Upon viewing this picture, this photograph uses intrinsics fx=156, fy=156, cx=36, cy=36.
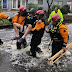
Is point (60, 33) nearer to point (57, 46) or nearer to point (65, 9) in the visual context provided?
point (57, 46)

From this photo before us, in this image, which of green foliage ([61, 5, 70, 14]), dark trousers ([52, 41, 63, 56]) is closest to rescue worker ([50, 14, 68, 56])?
→ dark trousers ([52, 41, 63, 56])

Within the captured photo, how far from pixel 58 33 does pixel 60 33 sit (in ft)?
0.35

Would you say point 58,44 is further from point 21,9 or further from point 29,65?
point 21,9

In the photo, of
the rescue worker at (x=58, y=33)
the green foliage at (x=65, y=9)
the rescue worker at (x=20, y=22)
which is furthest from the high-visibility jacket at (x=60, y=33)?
the green foliage at (x=65, y=9)

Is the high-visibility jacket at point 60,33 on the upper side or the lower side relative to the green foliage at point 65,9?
lower

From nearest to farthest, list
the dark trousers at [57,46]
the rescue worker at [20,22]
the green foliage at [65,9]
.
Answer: the dark trousers at [57,46] < the rescue worker at [20,22] < the green foliage at [65,9]

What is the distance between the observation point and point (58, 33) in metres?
4.71

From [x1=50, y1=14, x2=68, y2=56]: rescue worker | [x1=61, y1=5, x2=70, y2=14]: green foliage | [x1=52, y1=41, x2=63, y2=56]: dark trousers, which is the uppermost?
[x1=61, y1=5, x2=70, y2=14]: green foliage

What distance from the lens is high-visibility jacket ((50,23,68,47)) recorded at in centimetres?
450

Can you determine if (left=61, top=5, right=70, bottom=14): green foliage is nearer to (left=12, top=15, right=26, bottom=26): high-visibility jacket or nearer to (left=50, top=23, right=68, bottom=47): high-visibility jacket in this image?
(left=12, top=15, right=26, bottom=26): high-visibility jacket

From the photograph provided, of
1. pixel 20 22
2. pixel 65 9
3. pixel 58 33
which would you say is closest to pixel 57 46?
pixel 58 33

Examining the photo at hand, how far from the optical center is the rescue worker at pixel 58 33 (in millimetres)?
4535

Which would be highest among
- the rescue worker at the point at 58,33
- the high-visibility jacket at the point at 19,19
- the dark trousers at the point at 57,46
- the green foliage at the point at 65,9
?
the green foliage at the point at 65,9

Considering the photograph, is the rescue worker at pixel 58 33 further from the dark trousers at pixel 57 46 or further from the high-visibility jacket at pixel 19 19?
the high-visibility jacket at pixel 19 19
